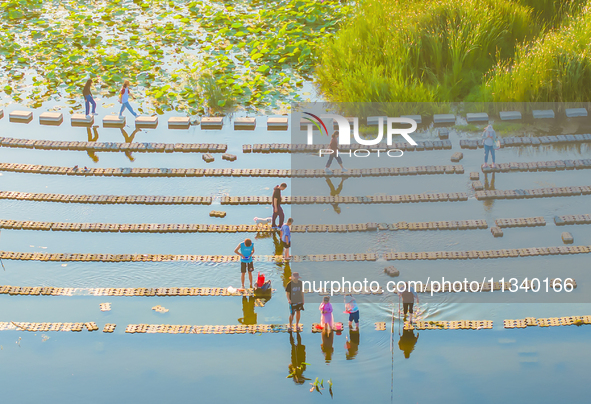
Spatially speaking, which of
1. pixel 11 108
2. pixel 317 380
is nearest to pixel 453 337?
pixel 317 380

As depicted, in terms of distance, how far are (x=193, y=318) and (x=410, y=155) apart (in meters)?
9.69

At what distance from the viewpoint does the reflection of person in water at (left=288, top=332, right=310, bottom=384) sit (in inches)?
549

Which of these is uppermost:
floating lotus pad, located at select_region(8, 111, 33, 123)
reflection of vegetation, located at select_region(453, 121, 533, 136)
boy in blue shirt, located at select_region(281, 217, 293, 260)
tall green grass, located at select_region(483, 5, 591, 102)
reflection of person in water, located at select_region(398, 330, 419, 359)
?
tall green grass, located at select_region(483, 5, 591, 102)

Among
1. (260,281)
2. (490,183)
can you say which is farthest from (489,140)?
(260,281)

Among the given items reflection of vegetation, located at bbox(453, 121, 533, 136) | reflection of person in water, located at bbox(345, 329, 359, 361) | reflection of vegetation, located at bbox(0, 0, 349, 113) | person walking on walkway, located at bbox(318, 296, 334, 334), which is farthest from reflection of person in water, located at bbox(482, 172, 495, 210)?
reflection of vegetation, located at bbox(0, 0, 349, 113)

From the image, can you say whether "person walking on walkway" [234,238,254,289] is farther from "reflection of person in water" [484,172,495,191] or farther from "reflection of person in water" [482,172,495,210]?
"reflection of person in water" [484,172,495,191]

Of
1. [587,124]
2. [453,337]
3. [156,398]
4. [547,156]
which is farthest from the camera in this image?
[587,124]

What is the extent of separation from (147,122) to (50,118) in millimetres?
3454

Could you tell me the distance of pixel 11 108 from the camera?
25781 mm

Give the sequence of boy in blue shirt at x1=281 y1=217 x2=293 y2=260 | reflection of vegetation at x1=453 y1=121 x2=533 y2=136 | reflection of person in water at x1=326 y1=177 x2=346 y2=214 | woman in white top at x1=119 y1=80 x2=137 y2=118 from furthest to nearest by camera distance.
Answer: woman in white top at x1=119 y1=80 x2=137 y2=118 < reflection of vegetation at x1=453 y1=121 x2=533 y2=136 < reflection of person in water at x1=326 y1=177 x2=346 y2=214 < boy in blue shirt at x1=281 y1=217 x2=293 y2=260

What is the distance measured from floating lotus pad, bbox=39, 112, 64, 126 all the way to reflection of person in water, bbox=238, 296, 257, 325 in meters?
12.0

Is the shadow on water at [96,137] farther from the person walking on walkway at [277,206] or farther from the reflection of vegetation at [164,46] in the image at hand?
the person walking on walkway at [277,206]

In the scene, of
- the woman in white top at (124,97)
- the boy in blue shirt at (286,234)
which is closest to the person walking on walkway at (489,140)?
the boy in blue shirt at (286,234)

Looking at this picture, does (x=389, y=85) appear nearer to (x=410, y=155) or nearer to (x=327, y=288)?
(x=410, y=155)
